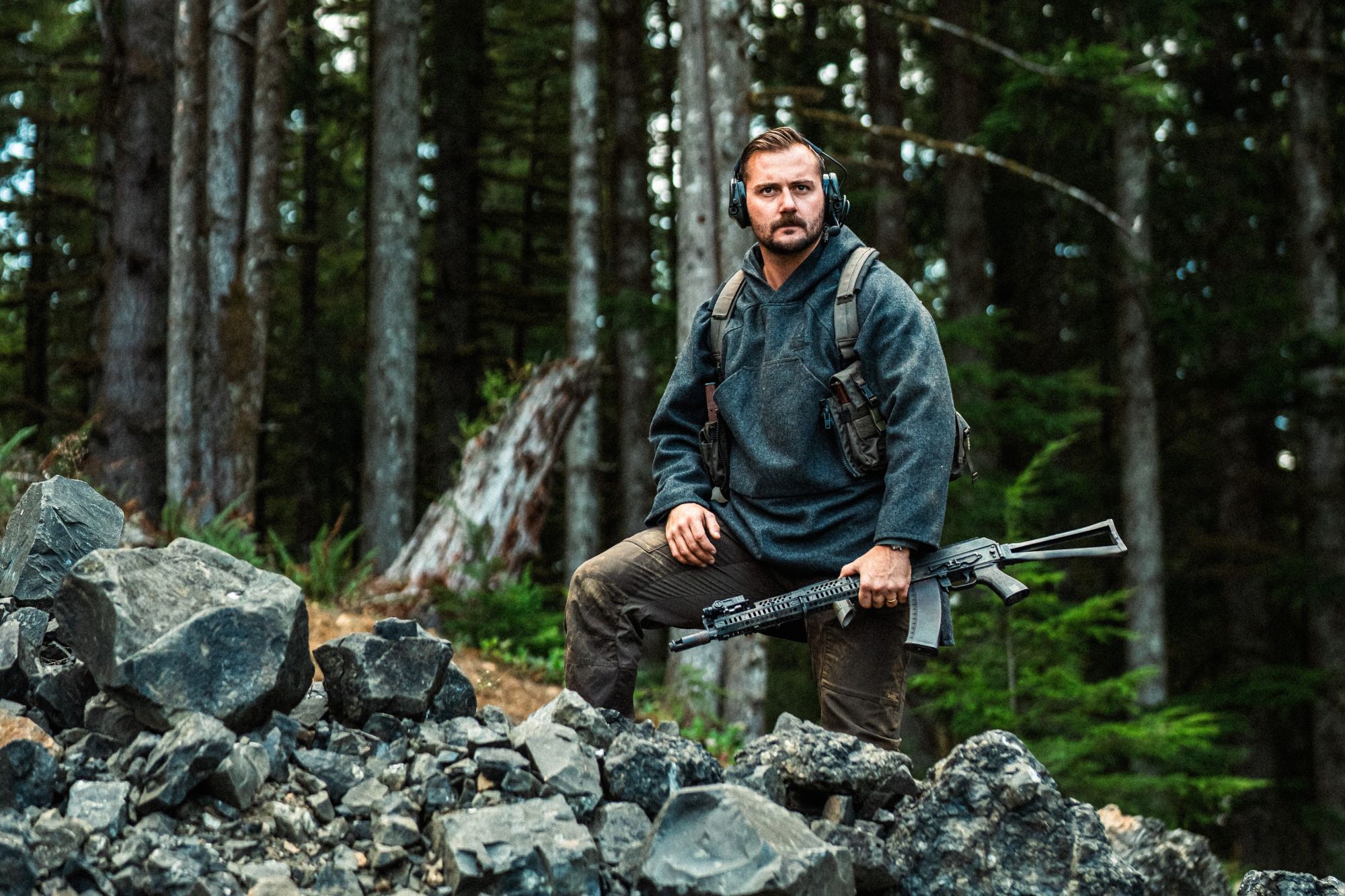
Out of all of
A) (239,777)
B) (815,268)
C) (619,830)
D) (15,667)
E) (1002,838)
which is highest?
(815,268)

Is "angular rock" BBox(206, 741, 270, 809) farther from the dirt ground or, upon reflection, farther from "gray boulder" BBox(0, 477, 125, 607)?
the dirt ground

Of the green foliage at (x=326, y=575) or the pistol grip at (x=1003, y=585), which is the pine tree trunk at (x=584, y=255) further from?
the pistol grip at (x=1003, y=585)

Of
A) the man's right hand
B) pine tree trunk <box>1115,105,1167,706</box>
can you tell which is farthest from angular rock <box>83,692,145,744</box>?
pine tree trunk <box>1115,105,1167,706</box>

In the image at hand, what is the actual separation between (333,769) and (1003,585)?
2.25 meters

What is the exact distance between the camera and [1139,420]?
48.9ft

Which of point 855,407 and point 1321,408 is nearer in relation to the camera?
point 855,407

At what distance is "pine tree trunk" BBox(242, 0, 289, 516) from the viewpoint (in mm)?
10844

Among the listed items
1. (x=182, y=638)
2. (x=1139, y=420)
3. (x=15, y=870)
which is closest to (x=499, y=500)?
(x=182, y=638)

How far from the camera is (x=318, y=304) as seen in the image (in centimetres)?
2350

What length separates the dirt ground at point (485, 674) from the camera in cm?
812

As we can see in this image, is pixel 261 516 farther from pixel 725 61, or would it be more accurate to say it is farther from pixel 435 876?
pixel 435 876

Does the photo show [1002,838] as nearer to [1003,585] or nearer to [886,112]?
[1003,585]

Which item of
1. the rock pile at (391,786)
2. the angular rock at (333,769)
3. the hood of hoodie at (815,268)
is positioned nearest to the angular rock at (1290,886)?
the rock pile at (391,786)

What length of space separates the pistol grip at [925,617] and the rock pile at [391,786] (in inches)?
15.8
